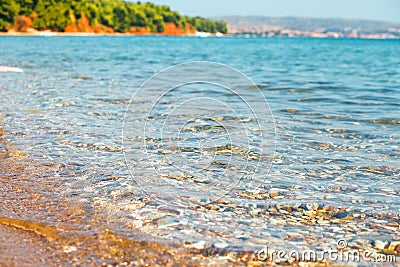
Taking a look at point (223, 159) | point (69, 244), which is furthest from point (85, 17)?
point (69, 244)

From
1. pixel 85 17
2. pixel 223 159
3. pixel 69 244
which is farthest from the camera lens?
pixel 85 17

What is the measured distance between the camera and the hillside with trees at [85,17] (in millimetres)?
97625

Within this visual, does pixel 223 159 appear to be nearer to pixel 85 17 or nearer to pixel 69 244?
pixel 69 244

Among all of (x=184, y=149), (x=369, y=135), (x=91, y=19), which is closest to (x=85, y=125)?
(x=184, y=149)

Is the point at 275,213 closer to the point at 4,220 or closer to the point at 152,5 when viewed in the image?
the point at 4,220

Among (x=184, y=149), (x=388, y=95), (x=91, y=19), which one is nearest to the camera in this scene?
(x=184, y=149)

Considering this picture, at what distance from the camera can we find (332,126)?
8906 millimetres

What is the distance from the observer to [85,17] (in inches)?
4707

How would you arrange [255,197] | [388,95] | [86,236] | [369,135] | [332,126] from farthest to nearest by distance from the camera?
[388,95] < [332,126] < [369,135] < [255,197] < [86,236]

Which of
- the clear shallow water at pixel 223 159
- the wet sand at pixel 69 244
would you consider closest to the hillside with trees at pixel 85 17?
the clear shallow water at pixel 223 159

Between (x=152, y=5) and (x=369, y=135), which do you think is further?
(x=152, y=5)

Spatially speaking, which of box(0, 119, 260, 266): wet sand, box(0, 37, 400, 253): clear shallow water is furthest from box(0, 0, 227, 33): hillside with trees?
box(0, 119, 260, 266): wet sand

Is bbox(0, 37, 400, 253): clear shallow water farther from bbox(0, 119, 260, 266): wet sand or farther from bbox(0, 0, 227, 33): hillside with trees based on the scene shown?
bbox(0, 0, 227, 33): hillside with trees

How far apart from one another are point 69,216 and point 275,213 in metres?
1.86
